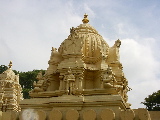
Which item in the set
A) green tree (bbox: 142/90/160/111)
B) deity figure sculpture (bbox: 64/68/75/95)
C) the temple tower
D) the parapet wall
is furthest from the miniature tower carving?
green tree (bbox: 142/90/160/111)

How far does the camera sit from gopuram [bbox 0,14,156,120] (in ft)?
27.6

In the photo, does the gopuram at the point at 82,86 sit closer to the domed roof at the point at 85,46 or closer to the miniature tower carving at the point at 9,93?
the domed roof at the point at 85,46

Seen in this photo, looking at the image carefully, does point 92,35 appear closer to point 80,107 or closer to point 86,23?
point 86,23

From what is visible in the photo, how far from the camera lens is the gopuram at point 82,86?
8.41m

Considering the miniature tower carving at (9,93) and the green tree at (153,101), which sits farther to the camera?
the green tree at (153,101)

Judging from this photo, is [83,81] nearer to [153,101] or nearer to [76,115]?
[76,115]

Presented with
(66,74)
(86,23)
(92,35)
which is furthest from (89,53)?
(86,23)

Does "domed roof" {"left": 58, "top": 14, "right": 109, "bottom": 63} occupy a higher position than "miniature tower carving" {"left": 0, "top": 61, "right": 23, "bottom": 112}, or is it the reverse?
"domed roof" {"left": 58, "top": 14, "right": 109, "bottom": 63}

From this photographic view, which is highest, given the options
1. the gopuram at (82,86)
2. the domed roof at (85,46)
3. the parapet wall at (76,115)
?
the domed roof at (85,46)

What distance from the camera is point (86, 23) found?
15.3 m

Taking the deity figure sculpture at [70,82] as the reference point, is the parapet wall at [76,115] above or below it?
below

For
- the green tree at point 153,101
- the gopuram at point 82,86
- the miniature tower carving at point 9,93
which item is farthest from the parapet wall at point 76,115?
the green tree at point 153,101

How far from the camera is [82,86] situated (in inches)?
459

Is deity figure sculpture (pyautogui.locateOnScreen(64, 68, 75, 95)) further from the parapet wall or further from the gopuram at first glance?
the parapet wall
